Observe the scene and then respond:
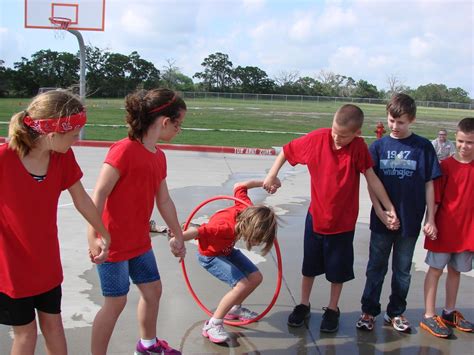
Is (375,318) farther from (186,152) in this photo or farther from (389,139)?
(186,152)

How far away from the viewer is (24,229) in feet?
8.70

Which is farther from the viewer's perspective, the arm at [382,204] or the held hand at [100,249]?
the arm at [382,204]

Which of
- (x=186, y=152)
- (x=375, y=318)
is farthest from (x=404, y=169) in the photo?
(x=186, y=152)

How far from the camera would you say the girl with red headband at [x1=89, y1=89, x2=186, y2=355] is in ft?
10.5

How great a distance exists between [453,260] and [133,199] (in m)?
2.63

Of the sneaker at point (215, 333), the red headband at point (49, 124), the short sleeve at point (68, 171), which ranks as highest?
the red headband at point (49, 124)

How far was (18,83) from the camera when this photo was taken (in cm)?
5966

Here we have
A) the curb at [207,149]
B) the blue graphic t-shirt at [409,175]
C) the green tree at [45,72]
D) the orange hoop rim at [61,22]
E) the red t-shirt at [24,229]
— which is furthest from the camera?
the green tree at [45,72]

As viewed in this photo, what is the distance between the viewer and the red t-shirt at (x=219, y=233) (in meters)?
3.84

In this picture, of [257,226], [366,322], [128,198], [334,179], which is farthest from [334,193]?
[128,198]

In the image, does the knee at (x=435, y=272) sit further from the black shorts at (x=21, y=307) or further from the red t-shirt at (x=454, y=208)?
the black shorts at (x=21, y=307)

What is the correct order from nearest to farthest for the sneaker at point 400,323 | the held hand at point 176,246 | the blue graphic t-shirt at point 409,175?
the held hand at point 176,246 < the blue graphic t-shirt at point 409,175 < the sneaker at point 400,323

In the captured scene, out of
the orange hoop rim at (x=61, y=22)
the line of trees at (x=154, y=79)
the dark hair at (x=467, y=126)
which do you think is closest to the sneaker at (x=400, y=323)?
the dark hair at (x=467, y=126)

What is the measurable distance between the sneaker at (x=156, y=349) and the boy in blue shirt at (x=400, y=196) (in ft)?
5.11
